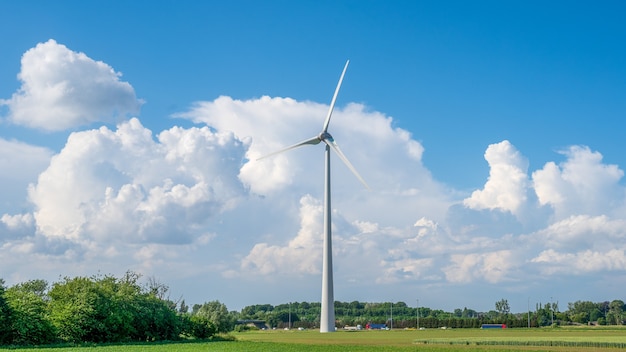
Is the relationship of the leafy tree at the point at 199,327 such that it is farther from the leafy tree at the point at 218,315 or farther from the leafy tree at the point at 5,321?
the leafy tree at the point at 5,321

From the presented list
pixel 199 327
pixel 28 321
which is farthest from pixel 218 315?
pixel 28 321

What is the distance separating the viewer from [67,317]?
279ft

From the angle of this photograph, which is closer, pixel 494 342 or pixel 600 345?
pixel 600 345

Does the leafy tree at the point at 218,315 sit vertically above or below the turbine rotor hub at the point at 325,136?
below

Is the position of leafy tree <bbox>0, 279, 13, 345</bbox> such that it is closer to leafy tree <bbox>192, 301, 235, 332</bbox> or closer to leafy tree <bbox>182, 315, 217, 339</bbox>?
leafy tree <bbox>182, 315, 217, 339</bbox>

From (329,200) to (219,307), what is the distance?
113 ft

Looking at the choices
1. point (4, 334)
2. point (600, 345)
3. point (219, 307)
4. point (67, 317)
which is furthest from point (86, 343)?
point (600, 345)

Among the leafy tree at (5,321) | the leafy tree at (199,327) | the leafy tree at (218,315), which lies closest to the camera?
the leafy tree at (5,321)

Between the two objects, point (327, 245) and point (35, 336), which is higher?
point (327, 245)

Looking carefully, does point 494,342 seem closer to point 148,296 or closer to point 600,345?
point 600,345

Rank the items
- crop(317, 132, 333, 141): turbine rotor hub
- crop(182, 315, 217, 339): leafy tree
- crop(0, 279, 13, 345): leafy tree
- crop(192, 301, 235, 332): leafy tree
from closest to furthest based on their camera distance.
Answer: crop(0, 279, 13, 345): leafy tree
crop(182, 315, 217, 339): leafy tree
crop(317, 132, 333, 141): turbine rotor hub
crop(192, 301, 235, 332): leafy tree

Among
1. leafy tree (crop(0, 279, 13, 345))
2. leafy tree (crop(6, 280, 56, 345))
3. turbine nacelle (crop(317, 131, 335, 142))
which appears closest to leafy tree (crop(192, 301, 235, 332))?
turbine nacelle (crop(317, 131, 335, 142))

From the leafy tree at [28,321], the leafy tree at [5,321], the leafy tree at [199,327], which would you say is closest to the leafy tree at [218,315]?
the leafy tree at [199,327]

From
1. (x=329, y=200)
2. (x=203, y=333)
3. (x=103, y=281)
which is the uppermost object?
(x=329, y=200)
